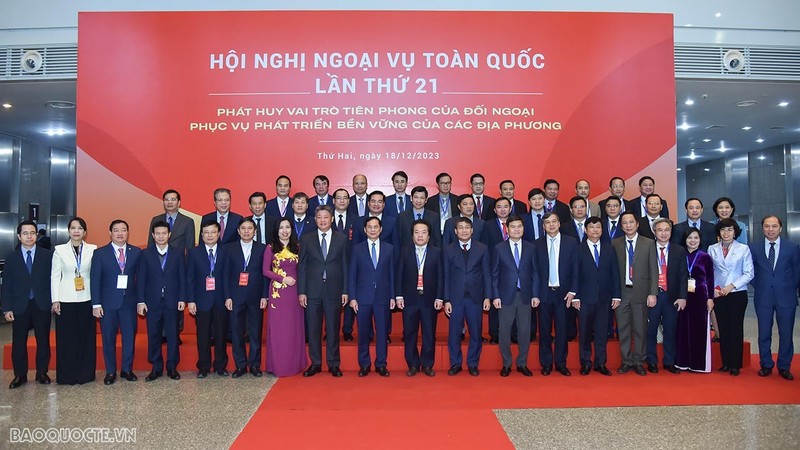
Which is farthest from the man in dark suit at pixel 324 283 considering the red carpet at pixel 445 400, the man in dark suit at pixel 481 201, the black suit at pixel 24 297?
the black suit at pixel 24 297

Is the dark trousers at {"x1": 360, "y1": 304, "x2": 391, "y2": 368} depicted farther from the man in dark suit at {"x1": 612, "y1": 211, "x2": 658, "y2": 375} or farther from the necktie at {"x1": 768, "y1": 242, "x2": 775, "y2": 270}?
the necktie at {"x1": 768, "y1": 242, "x2": 775, "y2": 270}

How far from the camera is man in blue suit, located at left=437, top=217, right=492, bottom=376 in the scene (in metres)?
4.86

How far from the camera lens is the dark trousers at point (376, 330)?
4.96 metres

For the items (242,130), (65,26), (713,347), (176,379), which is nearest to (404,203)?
(242,130)

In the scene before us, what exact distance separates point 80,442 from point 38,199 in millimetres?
10419

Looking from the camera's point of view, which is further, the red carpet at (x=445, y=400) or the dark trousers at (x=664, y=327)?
the dark trousers at (x=664, y=327)

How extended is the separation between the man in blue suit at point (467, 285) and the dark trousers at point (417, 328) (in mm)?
Answer: 150

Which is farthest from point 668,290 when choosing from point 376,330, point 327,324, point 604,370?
point 327,324

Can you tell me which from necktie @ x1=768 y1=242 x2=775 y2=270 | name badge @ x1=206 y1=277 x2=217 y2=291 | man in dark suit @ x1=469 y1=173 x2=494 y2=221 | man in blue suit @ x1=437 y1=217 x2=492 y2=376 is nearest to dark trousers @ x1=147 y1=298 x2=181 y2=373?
name badge @ x1=206 y1=277 x2=217 y2=291

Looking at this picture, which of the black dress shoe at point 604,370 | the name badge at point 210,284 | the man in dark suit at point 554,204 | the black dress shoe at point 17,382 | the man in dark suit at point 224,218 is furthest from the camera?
the man in dark suit at point 554,204

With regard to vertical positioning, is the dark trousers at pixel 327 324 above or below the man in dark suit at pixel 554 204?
below

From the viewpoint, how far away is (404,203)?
19.1 feet

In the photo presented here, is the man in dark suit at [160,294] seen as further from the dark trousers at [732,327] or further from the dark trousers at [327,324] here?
the dark trousers at [732,327]

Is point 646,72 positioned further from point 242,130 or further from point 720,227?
point 242,130
